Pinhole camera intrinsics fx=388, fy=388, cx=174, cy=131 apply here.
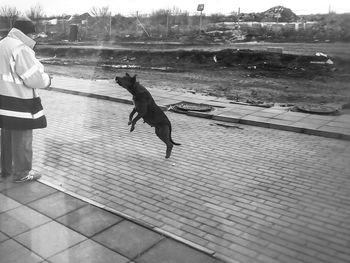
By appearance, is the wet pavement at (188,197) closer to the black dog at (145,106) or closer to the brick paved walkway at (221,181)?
the brick paved walkway at (221,181)

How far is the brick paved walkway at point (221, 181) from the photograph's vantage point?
403 cm

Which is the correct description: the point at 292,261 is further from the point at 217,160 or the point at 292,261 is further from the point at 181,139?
the point at 181,139

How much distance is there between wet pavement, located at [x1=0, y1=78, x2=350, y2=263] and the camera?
374 centimetres

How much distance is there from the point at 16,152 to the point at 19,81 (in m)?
0.95

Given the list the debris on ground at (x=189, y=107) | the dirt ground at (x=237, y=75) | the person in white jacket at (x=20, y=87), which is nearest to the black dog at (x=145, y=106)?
the person in white jacket at (x=20, y=87)

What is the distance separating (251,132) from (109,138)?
10.3 ft

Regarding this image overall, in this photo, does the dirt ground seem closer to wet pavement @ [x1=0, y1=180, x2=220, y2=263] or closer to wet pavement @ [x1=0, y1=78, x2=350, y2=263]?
wet pavement @ [x1=0, y1=78, x2=350, y2=263]

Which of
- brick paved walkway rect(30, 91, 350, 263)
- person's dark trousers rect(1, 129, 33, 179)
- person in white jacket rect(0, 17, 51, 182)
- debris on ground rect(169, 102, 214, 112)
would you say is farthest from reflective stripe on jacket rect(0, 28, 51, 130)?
debris on ground rect(169, 102, 214, 112)

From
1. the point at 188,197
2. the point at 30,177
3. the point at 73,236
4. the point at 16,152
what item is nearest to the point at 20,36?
the point at 16,152

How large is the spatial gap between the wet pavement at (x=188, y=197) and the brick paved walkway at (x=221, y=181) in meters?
0.02

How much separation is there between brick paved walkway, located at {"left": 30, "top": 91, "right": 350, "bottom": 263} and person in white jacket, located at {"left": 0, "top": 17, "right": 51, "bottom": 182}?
78 centimetres

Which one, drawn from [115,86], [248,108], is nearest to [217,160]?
[248,108]

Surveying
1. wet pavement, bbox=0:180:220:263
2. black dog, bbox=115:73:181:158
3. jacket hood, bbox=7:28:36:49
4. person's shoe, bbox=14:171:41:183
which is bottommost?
wet pavement, bbox=0:180:220:263

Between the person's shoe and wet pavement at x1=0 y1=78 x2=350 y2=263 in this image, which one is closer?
wet pavement at x1=0 y1=78 x2=350 y2=263
